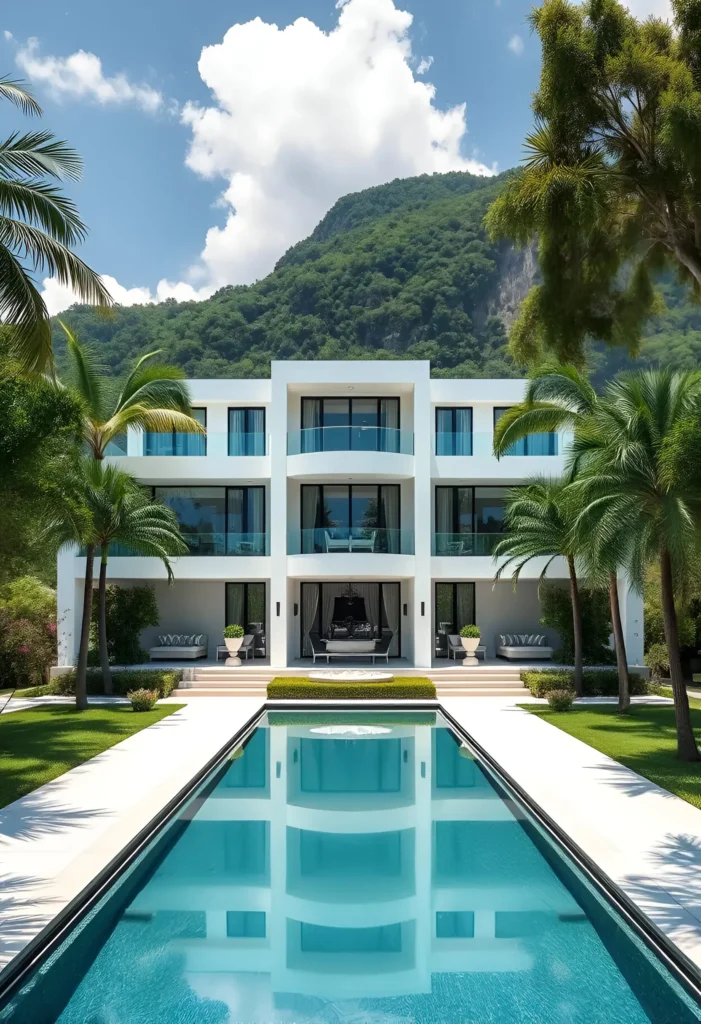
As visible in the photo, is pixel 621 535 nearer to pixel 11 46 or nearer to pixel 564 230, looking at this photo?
pixel 564 230

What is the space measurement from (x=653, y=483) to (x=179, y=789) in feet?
23.9

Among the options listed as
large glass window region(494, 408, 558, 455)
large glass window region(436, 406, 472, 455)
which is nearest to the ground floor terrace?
large glass window region(436, 406, 472, 455)

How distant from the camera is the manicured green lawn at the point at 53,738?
11.8m

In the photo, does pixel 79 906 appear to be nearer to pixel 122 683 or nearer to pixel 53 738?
pixel 53 738

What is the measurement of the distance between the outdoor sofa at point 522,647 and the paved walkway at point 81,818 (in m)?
11.6

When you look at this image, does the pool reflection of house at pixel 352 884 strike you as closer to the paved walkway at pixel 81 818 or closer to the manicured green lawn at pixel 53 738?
the paved walkway at pixel 81 818

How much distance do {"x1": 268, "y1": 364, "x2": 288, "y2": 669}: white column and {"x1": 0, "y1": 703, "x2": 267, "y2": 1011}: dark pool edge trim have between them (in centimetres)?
1232

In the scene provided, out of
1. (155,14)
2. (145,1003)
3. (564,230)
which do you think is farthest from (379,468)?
(145,1003)

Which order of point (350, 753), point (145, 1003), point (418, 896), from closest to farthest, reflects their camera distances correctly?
point (145, 1003) → point (418, 896) → point (350, 753)

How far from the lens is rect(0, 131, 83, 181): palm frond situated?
40.3 feet

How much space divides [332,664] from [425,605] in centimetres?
332

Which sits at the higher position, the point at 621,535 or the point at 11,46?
the point at 11,46

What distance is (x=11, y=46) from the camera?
61.9 feet

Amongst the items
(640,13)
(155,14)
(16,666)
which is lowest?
(16,666)
